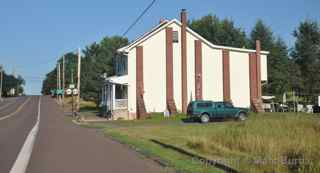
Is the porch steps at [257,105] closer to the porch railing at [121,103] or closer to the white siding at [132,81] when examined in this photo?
the white siding at [132,81]

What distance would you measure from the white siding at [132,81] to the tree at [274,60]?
1548 inches

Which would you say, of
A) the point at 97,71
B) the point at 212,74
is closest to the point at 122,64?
the point at 212,74

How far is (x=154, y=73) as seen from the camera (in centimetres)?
5306

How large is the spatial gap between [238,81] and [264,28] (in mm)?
48626

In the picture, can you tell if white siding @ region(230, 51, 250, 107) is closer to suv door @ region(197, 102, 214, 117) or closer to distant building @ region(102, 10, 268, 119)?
distant building @ region(102, 10, 268, 119)

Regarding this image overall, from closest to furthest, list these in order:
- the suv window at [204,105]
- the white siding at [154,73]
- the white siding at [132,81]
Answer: the suv window at [204,105], the white siding at [132,81], the white siding at [154,73]

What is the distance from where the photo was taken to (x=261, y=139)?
57.4 ft

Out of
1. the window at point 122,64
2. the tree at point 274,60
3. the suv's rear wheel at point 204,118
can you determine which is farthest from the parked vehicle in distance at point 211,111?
the tree at point 274,60

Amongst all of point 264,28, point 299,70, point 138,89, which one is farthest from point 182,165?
point 264,28

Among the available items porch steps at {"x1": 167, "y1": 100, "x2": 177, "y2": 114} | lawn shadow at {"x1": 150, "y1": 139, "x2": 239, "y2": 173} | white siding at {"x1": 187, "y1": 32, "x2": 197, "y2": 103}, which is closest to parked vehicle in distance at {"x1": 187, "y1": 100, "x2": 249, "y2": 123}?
porch steps at {"x1": 167, "y1": 100, "x2": 177, "y2": 114}

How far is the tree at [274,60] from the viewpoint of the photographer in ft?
289

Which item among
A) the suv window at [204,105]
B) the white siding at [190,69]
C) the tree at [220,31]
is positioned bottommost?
the suv window at [204,105]

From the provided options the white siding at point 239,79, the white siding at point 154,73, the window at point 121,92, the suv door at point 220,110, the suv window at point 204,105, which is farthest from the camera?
the white siding at point 239,79

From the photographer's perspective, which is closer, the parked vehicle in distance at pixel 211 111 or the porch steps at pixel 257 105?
the parked vehicle in distance at pixel 211 111
